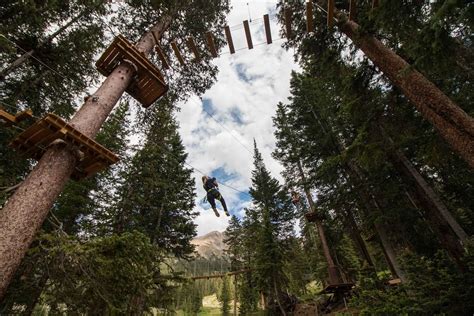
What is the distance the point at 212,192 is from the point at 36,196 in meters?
7.45

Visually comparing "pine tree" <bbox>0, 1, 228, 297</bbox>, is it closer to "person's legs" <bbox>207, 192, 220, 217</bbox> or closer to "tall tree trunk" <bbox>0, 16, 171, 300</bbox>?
"tall tree trunk" <bbox>0, 16, 171, 300</bbox>

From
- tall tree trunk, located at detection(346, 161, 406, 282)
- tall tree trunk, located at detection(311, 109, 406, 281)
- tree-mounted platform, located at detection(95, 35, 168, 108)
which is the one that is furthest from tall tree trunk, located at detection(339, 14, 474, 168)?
tall tree trunk, located at detection(346, 161, 406, 282)

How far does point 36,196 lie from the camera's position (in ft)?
13.4

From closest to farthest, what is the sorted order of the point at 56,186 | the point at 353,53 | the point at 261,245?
the point at 56,186 < the point at 353,53 < the point at 261,245

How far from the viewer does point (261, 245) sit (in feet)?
65.2

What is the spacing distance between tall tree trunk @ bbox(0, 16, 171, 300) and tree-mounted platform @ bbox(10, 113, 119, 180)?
202 millimetres

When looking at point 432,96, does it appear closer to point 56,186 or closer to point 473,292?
point 473,292

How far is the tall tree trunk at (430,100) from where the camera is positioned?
17.7ft

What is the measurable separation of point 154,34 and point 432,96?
8574 millimetres

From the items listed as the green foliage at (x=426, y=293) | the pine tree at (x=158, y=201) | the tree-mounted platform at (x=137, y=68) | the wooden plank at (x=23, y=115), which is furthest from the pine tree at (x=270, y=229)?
the wooden plank at (x=23, y=115)

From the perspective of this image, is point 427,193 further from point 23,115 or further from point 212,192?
point 23,115

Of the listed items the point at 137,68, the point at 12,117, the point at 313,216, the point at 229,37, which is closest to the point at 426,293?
the point at 229,37

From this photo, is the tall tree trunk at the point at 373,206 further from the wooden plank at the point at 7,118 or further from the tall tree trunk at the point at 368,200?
the wooden plank at the point at 7,118

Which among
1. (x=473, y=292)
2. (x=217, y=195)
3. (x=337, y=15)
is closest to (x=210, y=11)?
(x=337, y=15)
